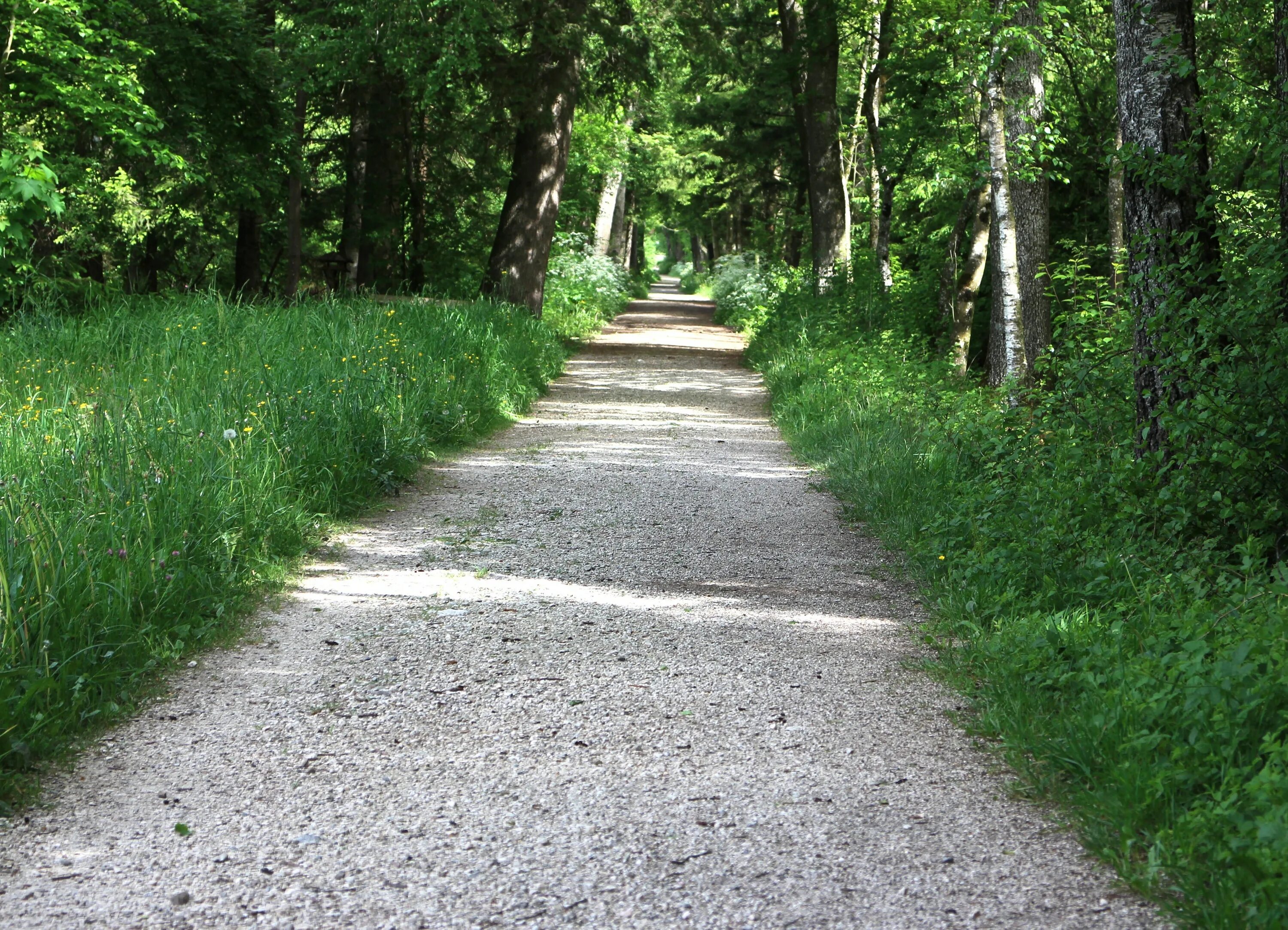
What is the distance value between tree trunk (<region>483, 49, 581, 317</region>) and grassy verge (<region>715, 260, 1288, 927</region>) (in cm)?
1085

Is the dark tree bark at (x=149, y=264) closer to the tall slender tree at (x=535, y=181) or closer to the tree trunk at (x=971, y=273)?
the tall slender tree at (x=535, y=181)

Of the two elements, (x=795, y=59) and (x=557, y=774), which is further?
(x=795, y=59)

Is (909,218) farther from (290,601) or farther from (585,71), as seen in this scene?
(290,601)

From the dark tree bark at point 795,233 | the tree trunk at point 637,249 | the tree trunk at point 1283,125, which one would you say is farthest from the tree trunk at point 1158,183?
the tree trunk at point 637,249

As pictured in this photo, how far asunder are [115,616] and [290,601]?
1207 millimetres

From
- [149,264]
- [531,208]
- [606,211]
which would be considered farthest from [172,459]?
[606,211]

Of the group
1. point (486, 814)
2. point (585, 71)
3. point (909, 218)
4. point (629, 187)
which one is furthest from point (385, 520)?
point (629, 187)

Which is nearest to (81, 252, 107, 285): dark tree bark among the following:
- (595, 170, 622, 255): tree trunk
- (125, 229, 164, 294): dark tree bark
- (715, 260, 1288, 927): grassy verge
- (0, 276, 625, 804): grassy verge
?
(125, 229, 164, 294): dark tree bark

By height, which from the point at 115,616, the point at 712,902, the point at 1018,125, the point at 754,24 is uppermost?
the point at 754,24

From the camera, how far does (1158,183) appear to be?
5930mm

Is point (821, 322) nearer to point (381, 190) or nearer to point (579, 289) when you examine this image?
point (381, 190)

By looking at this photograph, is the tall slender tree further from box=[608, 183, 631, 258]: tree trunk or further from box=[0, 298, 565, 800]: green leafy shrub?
box=[608, 183, 631, 258]: tree trunk

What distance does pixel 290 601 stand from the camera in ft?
19.0

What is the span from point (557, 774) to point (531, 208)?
16973mm
